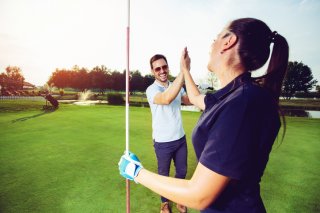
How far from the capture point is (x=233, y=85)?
1.30 metres

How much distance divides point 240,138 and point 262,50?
1.92 ft

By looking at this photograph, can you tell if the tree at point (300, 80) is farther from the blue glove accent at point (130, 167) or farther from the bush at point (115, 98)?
the blue glove accent at point (130, 167)

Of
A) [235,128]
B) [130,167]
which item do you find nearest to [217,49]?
[235,128]

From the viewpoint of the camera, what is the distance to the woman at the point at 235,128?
3.47ft

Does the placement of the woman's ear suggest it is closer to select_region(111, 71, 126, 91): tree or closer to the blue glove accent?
the blue glove accent

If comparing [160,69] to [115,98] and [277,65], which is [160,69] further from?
[115,98]

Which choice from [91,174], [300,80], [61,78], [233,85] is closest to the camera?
[233,85]

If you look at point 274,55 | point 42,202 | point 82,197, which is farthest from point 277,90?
point 42,202

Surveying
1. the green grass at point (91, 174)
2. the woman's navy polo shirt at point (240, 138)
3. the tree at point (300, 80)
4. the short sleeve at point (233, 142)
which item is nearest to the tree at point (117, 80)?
the tree at point (300, 80)

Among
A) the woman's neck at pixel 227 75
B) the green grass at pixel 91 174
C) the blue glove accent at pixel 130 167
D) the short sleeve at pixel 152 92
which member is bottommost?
the green grass at pixel 91 174

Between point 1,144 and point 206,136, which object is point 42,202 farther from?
point 1,144

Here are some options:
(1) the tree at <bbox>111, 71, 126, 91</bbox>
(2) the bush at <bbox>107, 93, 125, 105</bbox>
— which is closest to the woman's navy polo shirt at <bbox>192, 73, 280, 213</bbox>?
(2) the bush at <bbox>107, 93, 125, 105</bbox>

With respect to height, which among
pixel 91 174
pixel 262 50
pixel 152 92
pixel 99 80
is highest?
pixel 99 80

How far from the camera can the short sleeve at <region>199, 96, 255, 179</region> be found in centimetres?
104
